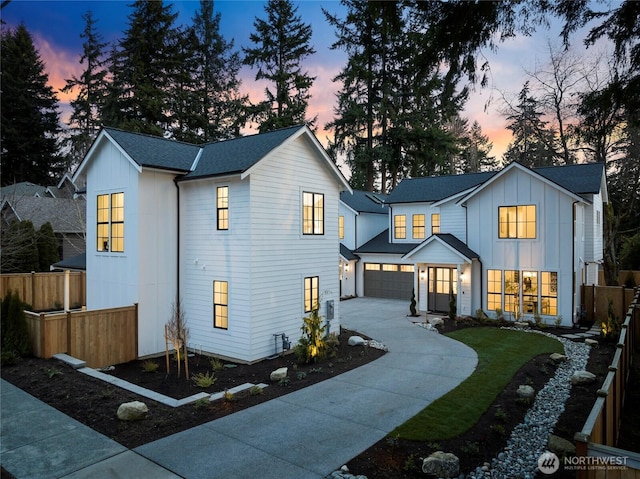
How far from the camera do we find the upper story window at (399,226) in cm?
2400

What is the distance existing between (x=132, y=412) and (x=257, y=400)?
2369mm

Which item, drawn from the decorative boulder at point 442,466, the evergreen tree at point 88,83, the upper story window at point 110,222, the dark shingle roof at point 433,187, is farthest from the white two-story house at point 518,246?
the evergreen tree at point 88,83

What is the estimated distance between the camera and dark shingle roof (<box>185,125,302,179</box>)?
11.6m

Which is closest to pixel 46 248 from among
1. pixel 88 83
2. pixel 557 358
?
pixel 88 83

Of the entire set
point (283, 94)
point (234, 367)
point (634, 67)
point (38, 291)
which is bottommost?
point (234, 367)

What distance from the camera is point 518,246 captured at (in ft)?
54.7

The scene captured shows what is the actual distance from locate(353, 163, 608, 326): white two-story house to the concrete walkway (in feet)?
27.3

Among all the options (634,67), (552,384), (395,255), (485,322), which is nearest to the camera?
(634,67)

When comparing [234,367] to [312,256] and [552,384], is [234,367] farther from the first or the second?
[552,384]

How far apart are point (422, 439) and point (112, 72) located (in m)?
35.9

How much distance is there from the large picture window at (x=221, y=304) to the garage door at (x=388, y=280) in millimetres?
13435

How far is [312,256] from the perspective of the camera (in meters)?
13.5

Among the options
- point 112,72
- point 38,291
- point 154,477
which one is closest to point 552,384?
point 154,477

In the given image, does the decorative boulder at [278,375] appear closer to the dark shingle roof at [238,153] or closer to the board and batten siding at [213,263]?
the board and batten siding at [213,263]
